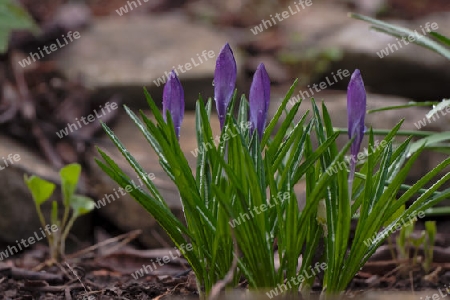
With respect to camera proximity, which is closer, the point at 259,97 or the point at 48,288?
the point at 259,97

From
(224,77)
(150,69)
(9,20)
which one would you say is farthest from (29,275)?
(150,69)

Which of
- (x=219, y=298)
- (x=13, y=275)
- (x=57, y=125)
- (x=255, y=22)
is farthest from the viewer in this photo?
(x=255, y=22)

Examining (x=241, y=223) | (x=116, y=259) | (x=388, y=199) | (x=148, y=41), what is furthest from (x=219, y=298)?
(x=148, y=41)

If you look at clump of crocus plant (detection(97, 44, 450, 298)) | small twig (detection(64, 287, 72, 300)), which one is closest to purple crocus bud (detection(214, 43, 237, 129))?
clump of crocus plant (detection(97, 44, 450, 298))

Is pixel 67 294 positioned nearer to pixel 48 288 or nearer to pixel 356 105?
pixel 48 288

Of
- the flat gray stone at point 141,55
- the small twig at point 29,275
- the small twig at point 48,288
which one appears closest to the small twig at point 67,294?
the small twig at point 48,288

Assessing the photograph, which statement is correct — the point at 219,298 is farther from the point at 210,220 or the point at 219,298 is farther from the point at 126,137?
the point at 126,137

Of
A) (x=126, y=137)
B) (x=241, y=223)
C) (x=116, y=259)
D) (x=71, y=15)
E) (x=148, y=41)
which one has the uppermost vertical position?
(x=71, y=15)

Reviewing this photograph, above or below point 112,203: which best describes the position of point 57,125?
above
